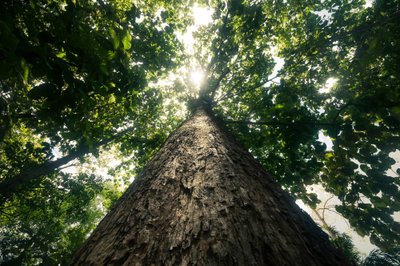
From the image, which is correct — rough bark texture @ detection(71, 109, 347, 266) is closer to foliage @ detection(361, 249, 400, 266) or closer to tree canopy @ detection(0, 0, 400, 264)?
tree canopy @ detection(0, 0, 400, 264)

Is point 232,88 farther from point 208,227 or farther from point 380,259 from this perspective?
point 380,259

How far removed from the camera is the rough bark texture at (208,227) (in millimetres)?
876

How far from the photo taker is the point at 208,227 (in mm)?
1010

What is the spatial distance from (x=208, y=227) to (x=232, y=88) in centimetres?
757

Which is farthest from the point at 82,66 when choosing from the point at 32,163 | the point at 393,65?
the point at 32,163

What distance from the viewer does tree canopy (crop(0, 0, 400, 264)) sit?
1397mm

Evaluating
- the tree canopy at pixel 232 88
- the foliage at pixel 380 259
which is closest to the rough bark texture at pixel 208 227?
the tree canopy at pixel 232 88

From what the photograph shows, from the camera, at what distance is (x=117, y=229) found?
1.19 meters

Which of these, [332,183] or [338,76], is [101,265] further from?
[338,76]

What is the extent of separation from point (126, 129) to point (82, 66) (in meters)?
8.46

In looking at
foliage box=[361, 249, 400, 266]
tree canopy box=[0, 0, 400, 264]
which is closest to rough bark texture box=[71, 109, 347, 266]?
tree canopy box=[0, 0, 400, 264]

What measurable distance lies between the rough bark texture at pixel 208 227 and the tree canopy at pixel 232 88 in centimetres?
94

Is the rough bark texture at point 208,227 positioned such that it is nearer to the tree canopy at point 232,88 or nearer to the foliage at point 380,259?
the tree canopy at point 232,88

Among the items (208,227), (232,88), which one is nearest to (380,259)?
(232,88)
